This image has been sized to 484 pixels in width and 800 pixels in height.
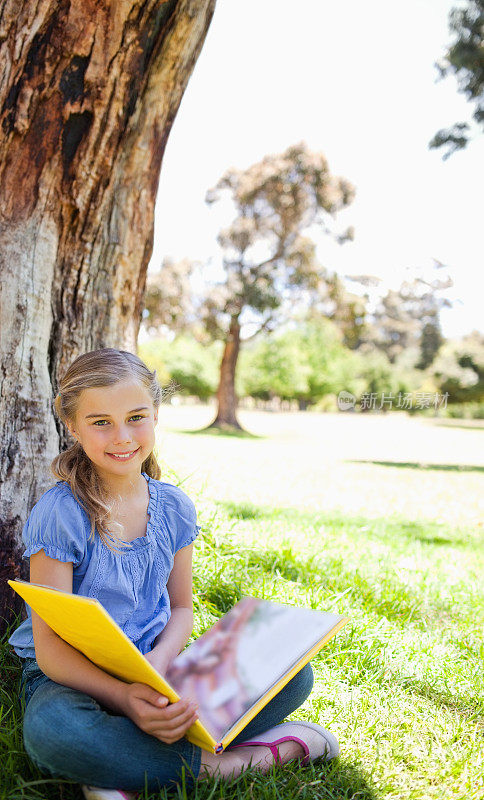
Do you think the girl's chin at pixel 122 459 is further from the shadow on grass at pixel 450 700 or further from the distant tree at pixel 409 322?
the distant tree at pixel 409 322

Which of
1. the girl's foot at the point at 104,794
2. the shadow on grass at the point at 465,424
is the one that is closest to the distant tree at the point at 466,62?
the girl's foot at the point at 104,794

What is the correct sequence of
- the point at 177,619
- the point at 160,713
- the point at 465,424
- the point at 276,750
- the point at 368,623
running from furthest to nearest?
the point at 465,424
the point at 368,623
the point at 177,619
the point at 276,750
the point at 160,713

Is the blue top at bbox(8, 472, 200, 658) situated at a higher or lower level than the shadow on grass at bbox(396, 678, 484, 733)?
higher

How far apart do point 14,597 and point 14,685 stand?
31 cm

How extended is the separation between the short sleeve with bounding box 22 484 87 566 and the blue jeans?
0.31 m

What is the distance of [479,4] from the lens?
7820mm

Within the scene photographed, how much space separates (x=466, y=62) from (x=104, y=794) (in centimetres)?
930

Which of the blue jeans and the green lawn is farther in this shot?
the green lawn

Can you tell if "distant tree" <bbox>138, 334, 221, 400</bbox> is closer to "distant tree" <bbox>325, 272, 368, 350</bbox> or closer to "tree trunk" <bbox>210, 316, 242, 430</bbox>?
"tree trunk" <bbox>210, 316, 242, 430</bbox>

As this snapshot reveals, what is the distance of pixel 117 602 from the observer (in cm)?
162

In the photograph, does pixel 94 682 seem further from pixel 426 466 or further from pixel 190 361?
pixel 190 361
